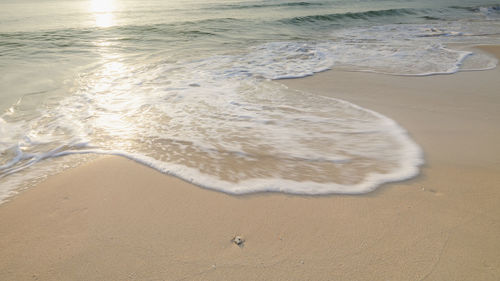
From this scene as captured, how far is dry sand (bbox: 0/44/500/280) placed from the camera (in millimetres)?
1473

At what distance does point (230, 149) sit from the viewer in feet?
8.80

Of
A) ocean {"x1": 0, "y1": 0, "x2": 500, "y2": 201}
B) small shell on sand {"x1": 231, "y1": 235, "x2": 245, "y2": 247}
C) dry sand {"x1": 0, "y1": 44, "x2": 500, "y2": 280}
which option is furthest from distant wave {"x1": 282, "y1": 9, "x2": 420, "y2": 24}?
small shell on sand {"x1": 231, "y1": 235, "x2": 245, "y2": 247}

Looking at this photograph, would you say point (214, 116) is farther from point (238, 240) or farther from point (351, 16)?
point (351, 16)

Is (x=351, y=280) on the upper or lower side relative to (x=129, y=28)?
lower

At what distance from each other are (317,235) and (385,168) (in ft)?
3.31

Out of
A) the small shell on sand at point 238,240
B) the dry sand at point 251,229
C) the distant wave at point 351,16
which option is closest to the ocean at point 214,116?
the dry sand at point 251,229

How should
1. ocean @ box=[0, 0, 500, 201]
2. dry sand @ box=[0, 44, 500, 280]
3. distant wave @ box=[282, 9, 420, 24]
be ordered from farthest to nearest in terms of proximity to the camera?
1. distant wave @ box=[282, 9, 420, 24]
2. ocean @ box=[0, 0, 500, 201]
3. dry sand @ box=[0, 44, 500, 280]

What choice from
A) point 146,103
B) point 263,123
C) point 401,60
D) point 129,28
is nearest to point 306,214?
point 263,123

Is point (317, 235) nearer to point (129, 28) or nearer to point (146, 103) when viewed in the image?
point (146, 103)

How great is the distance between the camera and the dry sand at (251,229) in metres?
1.47

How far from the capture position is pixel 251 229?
5.72 feet

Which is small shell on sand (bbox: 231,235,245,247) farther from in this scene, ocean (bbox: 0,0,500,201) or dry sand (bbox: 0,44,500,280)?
ocean (bbox: 0,0,500,201)

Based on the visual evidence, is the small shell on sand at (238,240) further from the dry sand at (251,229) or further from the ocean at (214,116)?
the ocean at (214,116)

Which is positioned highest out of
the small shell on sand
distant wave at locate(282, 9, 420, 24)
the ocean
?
distant wave at locate(282, 9, 420, 24)
